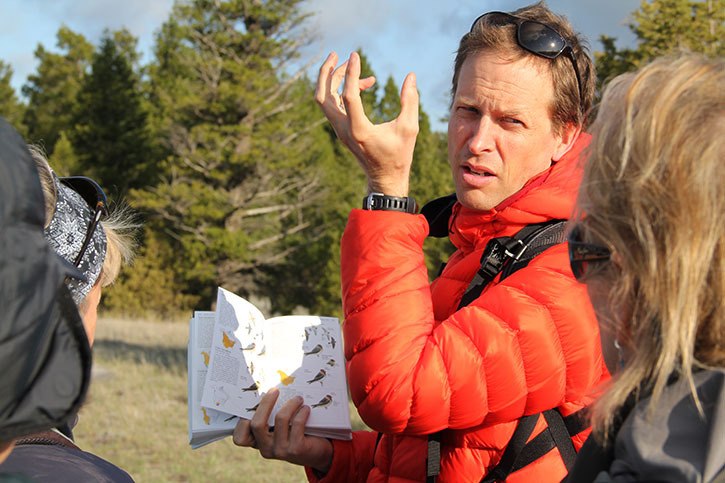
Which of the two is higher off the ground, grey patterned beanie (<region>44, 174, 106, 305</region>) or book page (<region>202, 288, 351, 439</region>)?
grey patterned beanie (<region>44, 174, 106, 305</region>)

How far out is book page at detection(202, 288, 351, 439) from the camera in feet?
6.91

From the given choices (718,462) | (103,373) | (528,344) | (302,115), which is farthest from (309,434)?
(302,115)

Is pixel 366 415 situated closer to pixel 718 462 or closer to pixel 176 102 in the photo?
pixel 718 462

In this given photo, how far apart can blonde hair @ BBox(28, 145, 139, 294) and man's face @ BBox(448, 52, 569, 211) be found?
3.07 feet

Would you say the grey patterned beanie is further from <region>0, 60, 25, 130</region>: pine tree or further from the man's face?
<region>0, 60, 25, 130</region>: pine tree

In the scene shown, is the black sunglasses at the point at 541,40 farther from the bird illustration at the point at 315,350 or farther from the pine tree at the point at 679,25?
the pine tree at the point at 679,25

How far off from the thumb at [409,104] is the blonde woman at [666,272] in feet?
2.39

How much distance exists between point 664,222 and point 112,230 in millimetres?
1467

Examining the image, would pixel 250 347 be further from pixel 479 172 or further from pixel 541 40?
pixel 541 40

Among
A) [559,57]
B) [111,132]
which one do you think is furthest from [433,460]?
[111,132]

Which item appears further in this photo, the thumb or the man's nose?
the man's nose

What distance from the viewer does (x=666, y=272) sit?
111cm

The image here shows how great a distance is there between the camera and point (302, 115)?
30.7 metres

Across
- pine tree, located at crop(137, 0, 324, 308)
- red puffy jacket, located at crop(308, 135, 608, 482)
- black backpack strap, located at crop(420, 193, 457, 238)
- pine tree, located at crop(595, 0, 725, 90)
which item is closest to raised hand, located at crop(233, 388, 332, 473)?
red puffy jacket, located at crop(308, 135, 608, 482)
